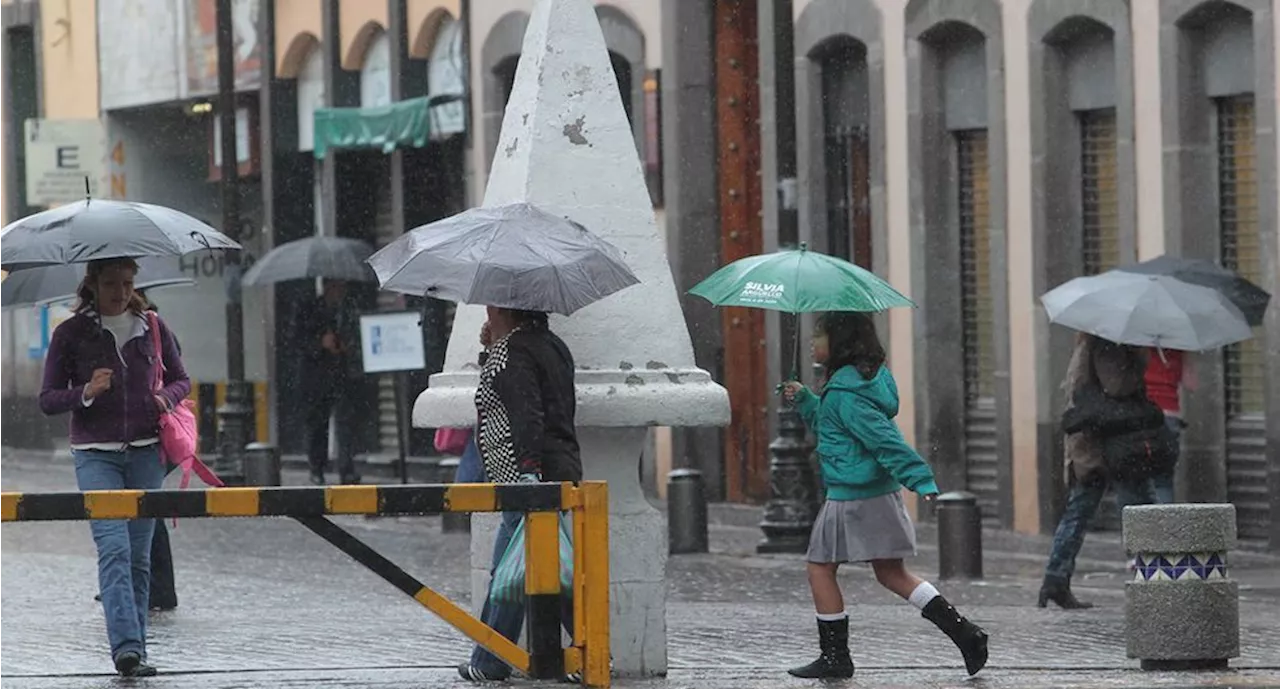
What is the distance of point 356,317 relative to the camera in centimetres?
3234

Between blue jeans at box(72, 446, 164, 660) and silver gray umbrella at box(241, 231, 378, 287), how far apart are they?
1439 centimetres

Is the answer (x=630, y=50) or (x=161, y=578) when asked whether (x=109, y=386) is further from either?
(x=630, y=50)

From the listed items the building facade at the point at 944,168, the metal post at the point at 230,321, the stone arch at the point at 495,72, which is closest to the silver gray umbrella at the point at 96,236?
the building facade at the point at 944,168

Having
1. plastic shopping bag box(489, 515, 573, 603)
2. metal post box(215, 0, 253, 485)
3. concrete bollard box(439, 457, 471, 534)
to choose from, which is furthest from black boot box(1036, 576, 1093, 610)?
metal post box(215, 0, 253, 485)

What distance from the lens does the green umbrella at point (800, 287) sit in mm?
12047

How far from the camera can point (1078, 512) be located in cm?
1641

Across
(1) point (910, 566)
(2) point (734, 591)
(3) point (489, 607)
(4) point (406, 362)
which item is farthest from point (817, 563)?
(4) point (406, 362)

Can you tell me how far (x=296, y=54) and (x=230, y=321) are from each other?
5134mm

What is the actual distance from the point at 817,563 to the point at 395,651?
90.0 inches

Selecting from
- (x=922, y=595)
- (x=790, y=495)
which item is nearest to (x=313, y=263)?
(x=790, y=495)

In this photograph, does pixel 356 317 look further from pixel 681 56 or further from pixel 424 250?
pixel 424 250

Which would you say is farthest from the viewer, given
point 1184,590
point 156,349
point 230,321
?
point 230,321

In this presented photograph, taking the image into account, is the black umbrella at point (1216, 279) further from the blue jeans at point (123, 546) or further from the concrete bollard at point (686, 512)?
the blue jeans at point (123, 546)

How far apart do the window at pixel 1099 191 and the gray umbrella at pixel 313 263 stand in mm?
7807
